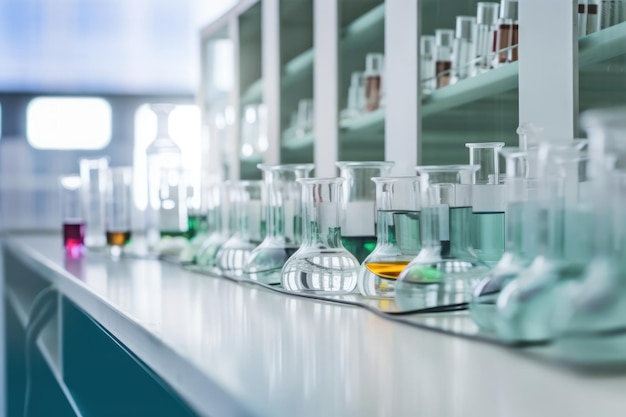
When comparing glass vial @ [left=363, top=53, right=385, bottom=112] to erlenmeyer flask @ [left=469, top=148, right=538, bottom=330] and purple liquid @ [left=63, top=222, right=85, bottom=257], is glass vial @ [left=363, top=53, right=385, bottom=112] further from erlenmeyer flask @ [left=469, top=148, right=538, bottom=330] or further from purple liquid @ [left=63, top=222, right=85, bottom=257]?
erlenmeyer flask @ [left=469, top=148, right=538, bottom=330]

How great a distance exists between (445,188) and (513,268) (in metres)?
0.15

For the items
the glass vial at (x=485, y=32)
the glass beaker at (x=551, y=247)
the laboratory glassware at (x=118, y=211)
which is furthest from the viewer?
the laboratory glassware at (x=118, y=211)

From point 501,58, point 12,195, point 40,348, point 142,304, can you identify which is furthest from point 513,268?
point 12,195

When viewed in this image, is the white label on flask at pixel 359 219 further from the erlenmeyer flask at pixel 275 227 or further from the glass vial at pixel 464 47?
the glass vial at pixel 464 47

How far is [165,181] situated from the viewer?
2111mm

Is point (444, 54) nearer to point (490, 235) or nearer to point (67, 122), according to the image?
point (490, 235)

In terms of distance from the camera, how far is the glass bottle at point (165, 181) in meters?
2.10

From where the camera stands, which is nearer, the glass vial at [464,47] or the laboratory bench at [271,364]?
the laboratory bench at [271,364]

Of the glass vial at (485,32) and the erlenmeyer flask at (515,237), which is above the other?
the glass vial at (485,32)

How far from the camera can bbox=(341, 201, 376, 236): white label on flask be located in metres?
1.25

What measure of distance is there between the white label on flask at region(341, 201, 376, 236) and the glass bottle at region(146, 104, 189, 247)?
876 millimetres

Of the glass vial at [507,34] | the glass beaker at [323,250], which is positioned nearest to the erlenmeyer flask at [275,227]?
the glass beaker at [323,250]

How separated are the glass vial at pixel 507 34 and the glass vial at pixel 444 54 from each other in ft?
0.62

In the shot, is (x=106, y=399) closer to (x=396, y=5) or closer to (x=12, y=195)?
(x=396, y=5)
